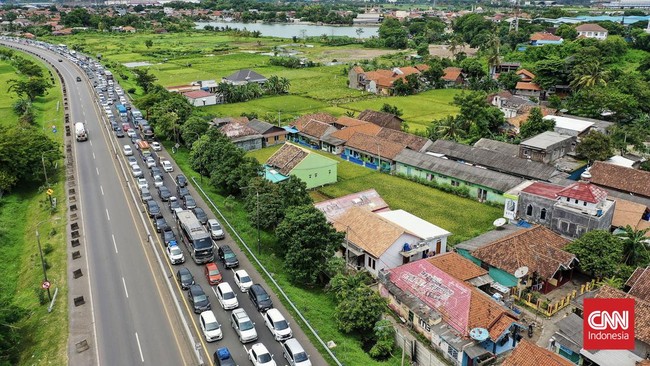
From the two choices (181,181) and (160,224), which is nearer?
(160,224)

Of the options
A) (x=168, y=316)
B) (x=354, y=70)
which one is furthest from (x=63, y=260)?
(x=354, y=70)

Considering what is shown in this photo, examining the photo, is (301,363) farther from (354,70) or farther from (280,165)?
(354,70)

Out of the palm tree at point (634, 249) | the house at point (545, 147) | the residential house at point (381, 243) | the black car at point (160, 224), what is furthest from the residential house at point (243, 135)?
the palm tree at point (634, 249)

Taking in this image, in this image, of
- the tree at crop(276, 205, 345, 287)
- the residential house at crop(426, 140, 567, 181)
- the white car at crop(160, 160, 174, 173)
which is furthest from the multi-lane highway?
the residential house at crop(426, 140, 567, 181)

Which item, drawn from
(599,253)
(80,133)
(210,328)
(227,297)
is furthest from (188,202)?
(599,253)

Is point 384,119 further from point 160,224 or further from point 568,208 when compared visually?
point 160,224
